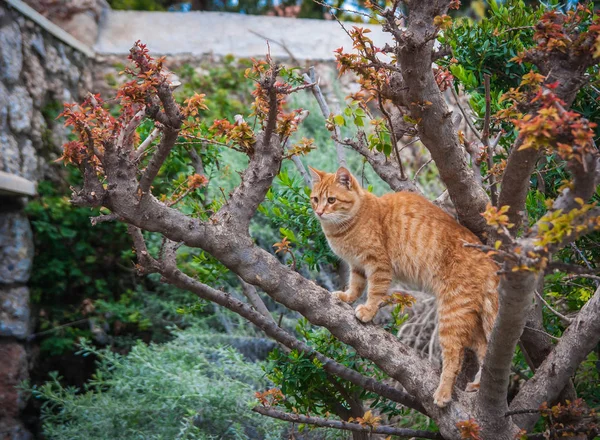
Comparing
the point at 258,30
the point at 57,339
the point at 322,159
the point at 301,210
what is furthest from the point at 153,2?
the point at 301,210

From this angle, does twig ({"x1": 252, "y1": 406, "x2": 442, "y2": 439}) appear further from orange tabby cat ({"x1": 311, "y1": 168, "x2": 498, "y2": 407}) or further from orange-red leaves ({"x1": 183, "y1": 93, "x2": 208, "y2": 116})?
orange-red leaves ({"x1": 183, "y1": 93, "x2": 208, "y2": 116})

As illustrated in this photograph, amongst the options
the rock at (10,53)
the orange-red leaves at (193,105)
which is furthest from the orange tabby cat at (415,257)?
the rock at (10,53)

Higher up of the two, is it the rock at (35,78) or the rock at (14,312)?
the rock at (35,78)

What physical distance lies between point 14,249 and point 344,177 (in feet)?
8.06

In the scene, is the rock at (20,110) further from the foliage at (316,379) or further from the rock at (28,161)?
the foliage at (316,379)

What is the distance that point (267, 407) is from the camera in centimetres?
234

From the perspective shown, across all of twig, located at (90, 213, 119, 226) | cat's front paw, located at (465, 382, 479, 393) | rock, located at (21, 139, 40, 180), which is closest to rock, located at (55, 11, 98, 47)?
rock, located at (21, 139, 40, 180)

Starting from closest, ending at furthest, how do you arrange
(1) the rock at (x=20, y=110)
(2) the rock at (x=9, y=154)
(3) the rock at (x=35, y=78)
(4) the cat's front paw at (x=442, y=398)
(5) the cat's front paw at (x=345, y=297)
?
(4) the cat's front paw at (x=442, y=398)
(5) the cat's front paw at (x=345, y=297)
(2) the rock at (x=9, y=154)
(1) the rock at (x=20, y=110)
(3) the rock at (x=35, y=78)

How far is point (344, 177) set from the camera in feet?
9.30

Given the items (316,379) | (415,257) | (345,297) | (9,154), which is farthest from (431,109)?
(9,154)

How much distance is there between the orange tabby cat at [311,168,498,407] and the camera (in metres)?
2.32

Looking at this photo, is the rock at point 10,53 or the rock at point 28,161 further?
the rock at point 28,161

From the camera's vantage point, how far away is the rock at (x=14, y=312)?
401 cm

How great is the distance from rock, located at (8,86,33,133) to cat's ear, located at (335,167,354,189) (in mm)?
2517
